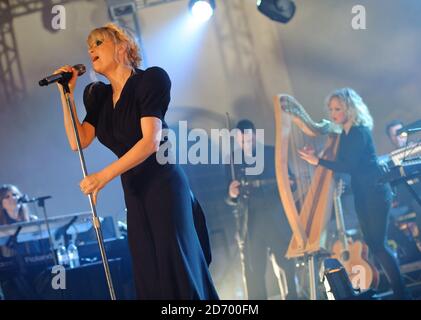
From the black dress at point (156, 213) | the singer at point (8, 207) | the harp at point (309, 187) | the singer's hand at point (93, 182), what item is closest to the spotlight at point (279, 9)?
the harp at point (309, 187)

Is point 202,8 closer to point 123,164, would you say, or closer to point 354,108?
point 354,108

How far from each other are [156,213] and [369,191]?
2.79 m

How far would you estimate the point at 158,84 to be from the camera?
199cm

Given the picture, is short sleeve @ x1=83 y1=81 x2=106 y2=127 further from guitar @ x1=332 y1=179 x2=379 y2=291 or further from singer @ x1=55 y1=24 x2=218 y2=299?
guitar @ x1=332 y1=179 x2=379 y2=291

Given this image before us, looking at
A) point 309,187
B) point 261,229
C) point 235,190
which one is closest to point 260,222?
point 261,229

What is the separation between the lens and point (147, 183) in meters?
1.94

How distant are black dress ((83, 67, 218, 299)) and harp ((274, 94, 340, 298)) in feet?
5.98

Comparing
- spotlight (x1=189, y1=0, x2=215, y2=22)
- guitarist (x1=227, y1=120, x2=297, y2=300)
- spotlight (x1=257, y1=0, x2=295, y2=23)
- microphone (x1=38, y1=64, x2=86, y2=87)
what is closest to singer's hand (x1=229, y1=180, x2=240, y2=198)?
guitarist (x1=227, y1=120, x2=297, y2=300)

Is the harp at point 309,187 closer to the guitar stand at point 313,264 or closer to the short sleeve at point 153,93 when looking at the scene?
the guitar stand at point 313,264

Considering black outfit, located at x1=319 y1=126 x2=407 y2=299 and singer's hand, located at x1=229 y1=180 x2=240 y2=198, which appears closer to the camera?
black outfit, located at x1=319 y1=126 x2=407 y2=299

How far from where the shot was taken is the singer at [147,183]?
1.86m

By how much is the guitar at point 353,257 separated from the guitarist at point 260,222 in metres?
0.53

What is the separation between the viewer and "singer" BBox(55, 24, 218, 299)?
73.3 inches

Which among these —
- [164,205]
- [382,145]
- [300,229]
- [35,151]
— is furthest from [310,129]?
Result: [35,151]
